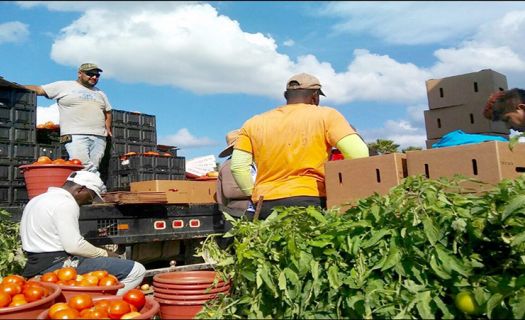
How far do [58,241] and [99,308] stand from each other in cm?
166

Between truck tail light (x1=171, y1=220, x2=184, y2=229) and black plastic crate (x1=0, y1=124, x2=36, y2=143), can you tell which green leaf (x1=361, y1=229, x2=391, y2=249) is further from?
black plastic crate (x1=0, y1=124, x2=36, y2=143)

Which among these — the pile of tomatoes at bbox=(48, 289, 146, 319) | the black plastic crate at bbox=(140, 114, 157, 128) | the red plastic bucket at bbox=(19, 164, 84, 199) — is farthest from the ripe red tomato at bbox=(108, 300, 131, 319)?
the black plastic crate at bbox=(140, 114, 157, 128)

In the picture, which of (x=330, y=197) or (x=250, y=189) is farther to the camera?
(x=250, y=189)

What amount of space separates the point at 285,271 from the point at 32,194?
11.7 ft

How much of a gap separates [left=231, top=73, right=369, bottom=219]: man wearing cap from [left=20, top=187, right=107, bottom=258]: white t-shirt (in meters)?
1.58

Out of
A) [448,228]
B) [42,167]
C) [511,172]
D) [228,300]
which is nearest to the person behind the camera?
[448,228]

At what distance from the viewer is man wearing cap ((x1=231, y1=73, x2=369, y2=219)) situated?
3.50m

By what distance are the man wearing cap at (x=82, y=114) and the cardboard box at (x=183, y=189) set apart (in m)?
0.72

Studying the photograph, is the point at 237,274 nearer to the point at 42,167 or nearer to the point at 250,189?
the point at 250,189

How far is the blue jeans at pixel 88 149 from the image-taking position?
6.06 m

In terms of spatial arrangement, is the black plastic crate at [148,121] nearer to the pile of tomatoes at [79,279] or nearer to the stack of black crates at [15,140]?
the stack of black crates at [15,140]

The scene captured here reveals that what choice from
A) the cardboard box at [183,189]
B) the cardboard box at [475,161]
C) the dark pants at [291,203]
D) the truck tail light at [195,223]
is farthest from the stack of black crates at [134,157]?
the cardboard box at [475,161]

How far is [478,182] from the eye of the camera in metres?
2.40

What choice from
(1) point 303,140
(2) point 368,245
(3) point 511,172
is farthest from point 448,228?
(1) point 303,140
